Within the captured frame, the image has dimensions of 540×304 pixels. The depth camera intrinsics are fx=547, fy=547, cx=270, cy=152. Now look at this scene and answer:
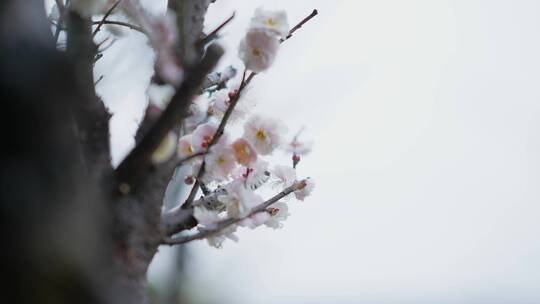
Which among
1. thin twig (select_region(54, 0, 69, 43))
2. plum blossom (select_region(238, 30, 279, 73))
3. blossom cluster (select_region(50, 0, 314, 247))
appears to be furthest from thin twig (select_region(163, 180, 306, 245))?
thin twig (select_region(54, 0, 69, 43))

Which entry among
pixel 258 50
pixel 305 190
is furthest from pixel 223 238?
pixel 258 50

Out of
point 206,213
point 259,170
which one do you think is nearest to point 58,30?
point 206,213

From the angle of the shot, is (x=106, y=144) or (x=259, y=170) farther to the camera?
(x=259, y=170)

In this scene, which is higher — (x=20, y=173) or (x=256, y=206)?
(x=256, y=206)

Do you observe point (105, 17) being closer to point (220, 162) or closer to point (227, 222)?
point (220, 162)

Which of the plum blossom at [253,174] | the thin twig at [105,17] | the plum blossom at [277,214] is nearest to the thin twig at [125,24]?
the thin twig at [105,17]

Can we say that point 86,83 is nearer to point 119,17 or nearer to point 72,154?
point 72,154

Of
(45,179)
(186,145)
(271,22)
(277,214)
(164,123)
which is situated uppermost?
(271,22)
